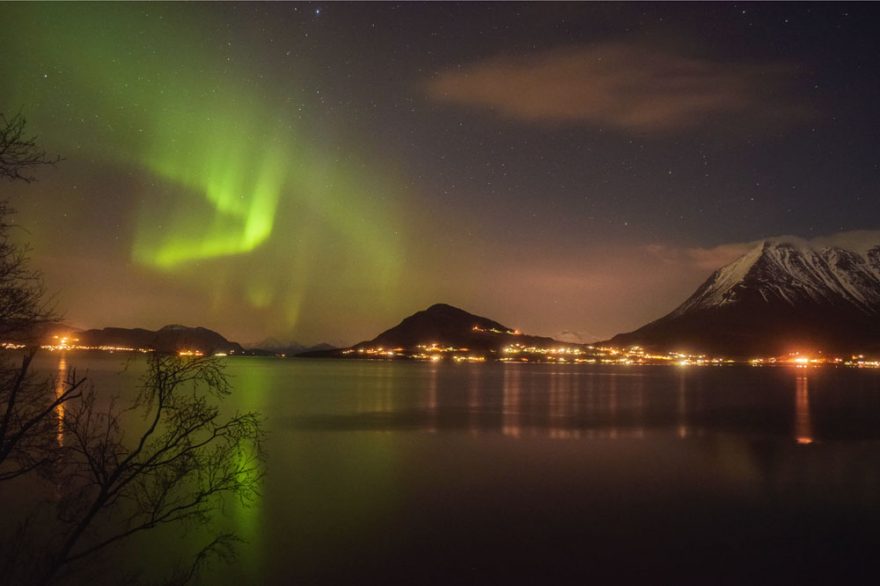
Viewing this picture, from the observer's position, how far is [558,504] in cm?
2053

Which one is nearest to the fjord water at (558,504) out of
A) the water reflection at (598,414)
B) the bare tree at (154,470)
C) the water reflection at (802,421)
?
the water reflection at (802,421)

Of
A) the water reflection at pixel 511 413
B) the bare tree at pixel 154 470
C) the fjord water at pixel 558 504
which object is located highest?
the bare tree at pixel 154 470

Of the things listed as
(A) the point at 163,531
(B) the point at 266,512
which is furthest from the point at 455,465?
(A) the point at 163,531

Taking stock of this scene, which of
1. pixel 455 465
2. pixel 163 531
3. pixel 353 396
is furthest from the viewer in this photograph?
pixel 353 396

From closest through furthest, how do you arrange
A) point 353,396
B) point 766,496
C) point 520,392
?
point 766,496 < point 353,396 < point 520,392

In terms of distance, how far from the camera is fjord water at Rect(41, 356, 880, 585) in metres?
14.5

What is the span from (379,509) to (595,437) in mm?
19890

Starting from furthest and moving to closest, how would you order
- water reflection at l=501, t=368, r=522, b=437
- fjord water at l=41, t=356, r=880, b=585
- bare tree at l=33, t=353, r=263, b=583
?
water reflection at l=501, t=368, r=522, b=437 < fjord water at l=41, t=356, r=880, b=585 < bare tree at l=33, t=353, r=263, b=583

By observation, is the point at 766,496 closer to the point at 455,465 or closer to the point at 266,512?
the point at 455,465

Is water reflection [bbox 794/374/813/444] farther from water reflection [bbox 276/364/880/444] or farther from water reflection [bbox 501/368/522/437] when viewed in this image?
water reflection [bbox 501/368/522/437]

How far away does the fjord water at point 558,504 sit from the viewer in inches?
570

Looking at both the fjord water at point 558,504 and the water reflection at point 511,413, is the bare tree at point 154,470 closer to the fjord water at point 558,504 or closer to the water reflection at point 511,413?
the fjord water at point 558,504

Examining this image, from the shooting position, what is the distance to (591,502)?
20.9 m

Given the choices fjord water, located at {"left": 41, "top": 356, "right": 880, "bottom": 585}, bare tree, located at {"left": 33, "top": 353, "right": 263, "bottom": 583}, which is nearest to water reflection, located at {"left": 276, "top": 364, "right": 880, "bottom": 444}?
fjord water, located at {"left": 41, "top": 356, "right": 880, "bottom": 585}
